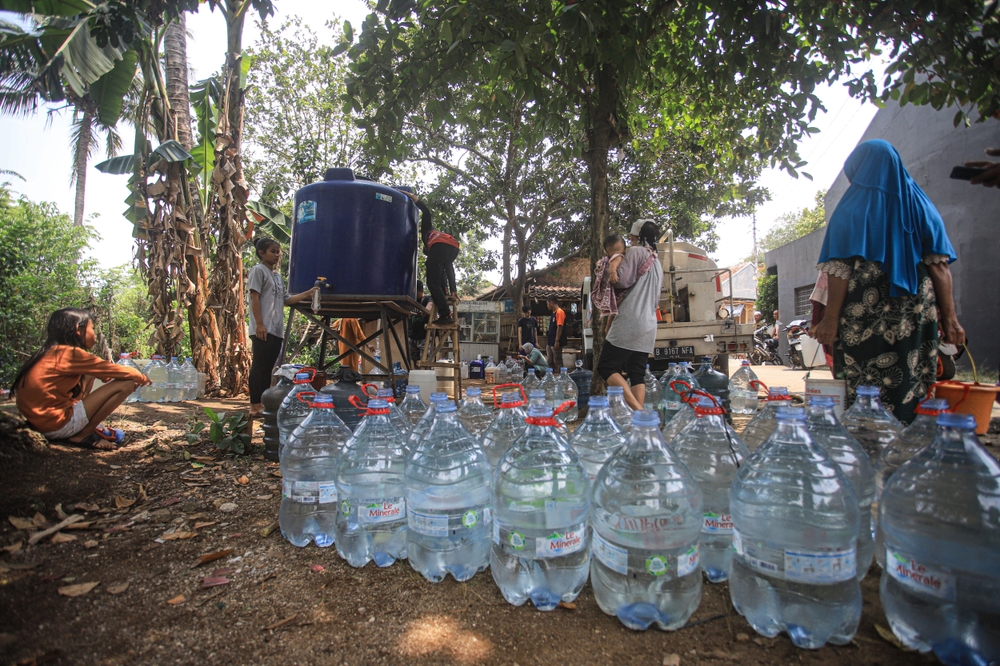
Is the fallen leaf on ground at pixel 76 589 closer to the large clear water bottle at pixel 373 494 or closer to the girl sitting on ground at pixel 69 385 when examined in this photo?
the large clear water bottle at pixel 373 494

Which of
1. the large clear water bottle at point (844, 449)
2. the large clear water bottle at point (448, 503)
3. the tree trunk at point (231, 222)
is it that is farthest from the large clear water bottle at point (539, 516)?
the tree trunk at point (231, 222)

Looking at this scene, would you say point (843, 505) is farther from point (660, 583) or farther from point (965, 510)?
point (660, 583)

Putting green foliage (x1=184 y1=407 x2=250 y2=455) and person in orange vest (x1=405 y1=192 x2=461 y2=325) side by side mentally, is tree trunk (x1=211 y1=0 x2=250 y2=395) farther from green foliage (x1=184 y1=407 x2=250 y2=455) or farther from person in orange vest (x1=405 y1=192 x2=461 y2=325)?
green foliage (x1=184 y1=407 x2=250 y2=455)

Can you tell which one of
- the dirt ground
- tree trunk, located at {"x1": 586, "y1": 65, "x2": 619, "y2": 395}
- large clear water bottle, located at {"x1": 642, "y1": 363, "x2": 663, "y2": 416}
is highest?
tree trunk, located at {"x1": 586, "y1": 65, "x2": 619, "y2": 395}

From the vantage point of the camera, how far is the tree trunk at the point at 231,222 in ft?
24.5

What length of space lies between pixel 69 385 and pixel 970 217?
47.0 ft

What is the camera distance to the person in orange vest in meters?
5.50

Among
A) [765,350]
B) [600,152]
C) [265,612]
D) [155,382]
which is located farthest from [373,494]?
[765,350]

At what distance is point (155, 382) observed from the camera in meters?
7.59

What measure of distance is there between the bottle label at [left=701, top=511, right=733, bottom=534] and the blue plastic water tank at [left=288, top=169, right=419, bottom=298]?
334 centimetres

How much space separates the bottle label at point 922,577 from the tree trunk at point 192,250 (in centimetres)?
854

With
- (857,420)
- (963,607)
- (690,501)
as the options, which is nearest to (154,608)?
(690,501)

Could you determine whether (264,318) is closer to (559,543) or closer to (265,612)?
(265,612)

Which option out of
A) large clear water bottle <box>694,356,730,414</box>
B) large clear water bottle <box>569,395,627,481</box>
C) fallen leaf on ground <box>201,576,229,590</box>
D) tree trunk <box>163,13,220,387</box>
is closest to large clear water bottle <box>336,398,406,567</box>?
fallen leaf on ground <box>201,576,229,590</box>
